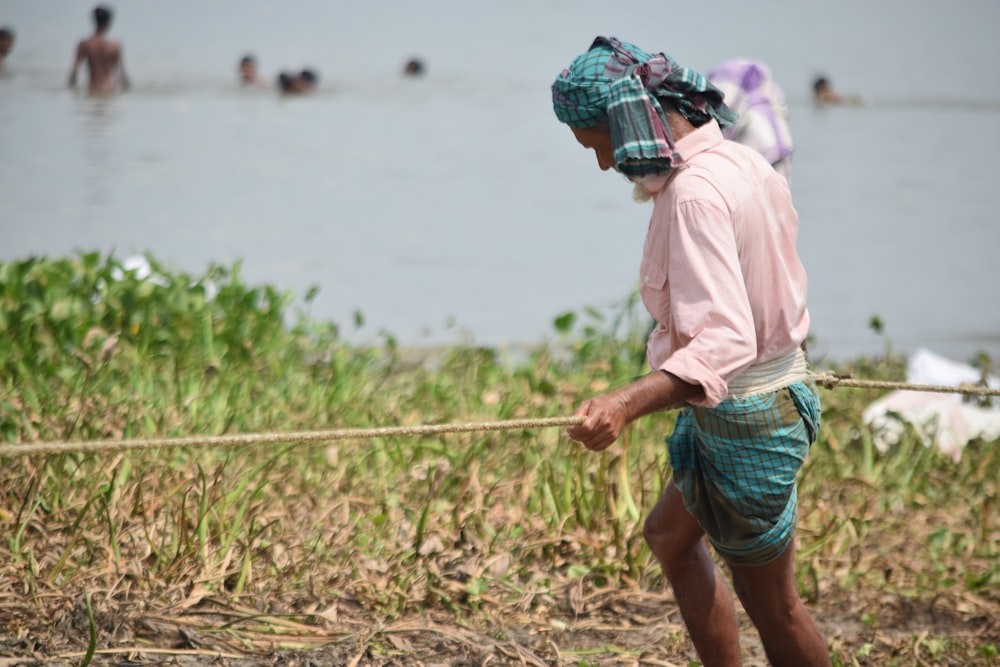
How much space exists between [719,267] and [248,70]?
818cm

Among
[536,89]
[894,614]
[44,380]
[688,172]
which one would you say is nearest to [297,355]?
[44,380]

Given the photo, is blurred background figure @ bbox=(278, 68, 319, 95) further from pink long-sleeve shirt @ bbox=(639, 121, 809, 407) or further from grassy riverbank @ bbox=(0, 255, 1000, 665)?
pink long-sleeve shirt @ bbox=(639, 121, 809, 407)

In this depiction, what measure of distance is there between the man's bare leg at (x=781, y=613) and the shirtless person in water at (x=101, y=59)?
7291 mm

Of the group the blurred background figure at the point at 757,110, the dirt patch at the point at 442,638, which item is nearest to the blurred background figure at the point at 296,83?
the blurred background figure at the point at 757,110

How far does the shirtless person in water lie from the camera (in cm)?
839

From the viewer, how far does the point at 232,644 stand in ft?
8.63

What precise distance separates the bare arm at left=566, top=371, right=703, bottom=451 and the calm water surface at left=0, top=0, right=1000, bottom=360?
3070mm

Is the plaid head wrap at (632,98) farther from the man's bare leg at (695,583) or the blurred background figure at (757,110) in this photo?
the blurred background figure at (757,110)

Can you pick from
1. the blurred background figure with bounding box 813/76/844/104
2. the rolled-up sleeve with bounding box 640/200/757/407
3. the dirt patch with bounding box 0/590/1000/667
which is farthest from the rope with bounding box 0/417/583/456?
the blurred background figure with bounding box 813/76/844/104

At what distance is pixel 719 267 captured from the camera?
6.57ft

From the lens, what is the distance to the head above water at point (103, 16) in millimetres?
8375

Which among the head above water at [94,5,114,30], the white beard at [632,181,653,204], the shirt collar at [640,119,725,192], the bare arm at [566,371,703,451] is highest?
the head above water at [94,5,114,30]

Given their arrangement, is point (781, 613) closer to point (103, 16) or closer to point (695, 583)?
point (695, 583)

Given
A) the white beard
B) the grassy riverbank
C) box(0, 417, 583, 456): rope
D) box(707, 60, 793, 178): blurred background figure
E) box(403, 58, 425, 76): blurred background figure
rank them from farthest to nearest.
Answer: box(403, 58, 425, 76): blurred background figure → box(707, 60, 793, 178): blurred background figure → the grassy riverbank → the white beard → box(0, 417, 583, 456): rope
